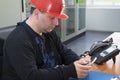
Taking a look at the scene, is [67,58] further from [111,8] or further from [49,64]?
[111,8]

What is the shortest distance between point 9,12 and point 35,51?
1.79 metres

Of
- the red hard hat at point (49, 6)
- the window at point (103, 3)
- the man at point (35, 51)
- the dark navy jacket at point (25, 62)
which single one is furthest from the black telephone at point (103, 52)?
the window at point (103, 3)

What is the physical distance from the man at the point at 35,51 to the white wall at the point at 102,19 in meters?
5.21

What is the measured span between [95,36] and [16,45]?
4.83m

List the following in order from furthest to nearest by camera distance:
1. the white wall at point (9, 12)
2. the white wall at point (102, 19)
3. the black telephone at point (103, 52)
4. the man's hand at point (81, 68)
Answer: the white wall at point (102, 19)
the white wall at point (9, 12)
the black telephone at point (103, 52)
the man's hand at point (81, 68)

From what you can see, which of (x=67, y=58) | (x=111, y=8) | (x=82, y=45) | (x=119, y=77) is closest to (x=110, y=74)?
(x=119, y=77)

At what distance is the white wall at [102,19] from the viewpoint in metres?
6.27

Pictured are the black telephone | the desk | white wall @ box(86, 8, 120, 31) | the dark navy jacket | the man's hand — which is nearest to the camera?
the dark navy jacket

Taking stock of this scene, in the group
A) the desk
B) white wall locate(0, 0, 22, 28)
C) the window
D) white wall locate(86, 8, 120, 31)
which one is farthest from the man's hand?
the window

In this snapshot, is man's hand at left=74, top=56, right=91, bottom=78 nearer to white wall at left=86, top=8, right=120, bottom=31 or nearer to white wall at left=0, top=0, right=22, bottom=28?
white wall at left=0, top=0, right=22, bottom=28

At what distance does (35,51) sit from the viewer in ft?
4.15

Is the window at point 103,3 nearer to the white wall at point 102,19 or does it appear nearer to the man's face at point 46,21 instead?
the white wall at point 102,19

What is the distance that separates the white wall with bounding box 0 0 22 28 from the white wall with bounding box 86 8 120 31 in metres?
3.73

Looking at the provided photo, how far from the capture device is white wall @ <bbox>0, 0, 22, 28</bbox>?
279cm
